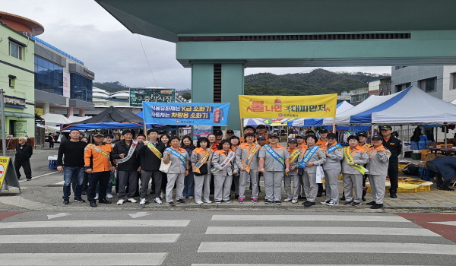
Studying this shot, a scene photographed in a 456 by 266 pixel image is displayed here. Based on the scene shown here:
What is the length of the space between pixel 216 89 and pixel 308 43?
157 inches

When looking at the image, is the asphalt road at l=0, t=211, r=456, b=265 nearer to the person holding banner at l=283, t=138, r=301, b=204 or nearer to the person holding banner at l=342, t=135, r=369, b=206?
the person holding banner at l=342, t=135, r=369, b=206

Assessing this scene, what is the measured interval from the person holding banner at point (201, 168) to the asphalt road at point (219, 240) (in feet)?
3.34

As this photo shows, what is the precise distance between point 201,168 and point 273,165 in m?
1.71

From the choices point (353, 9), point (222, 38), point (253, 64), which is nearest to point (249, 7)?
point (222, 38)

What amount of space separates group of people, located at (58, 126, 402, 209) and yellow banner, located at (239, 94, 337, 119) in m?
1.42

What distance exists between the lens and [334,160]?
814 cm

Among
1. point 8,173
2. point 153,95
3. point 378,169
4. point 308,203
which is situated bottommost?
point 308,203

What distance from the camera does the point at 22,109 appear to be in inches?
1164

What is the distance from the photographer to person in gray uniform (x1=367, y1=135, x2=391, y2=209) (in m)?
7.96

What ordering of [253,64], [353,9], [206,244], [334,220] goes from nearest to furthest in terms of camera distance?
[206,244] → [334,220] → [353,9] → [253,64]

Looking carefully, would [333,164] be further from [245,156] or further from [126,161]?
[126,161]

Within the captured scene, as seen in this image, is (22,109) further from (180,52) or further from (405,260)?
(405,260)

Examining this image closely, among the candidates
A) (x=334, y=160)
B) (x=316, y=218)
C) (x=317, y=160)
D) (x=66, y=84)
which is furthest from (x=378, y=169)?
(x=66, y=84)

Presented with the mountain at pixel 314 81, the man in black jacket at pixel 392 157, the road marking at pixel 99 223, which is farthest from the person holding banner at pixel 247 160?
the mountain at pixel 314 81
